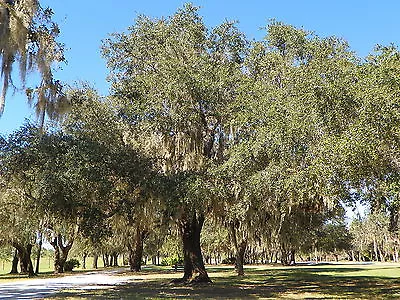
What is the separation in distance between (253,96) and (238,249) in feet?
40.4

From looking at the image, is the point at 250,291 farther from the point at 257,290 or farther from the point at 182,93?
the point at 182,93

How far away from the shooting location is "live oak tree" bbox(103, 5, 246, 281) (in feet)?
51.3

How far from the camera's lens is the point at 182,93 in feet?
51.2

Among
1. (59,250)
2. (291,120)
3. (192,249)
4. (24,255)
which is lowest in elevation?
(24,255)

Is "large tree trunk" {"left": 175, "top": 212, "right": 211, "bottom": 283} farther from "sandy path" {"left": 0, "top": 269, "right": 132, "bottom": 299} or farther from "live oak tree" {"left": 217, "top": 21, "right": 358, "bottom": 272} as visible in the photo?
"sandy path" {"left": 0, "top": 269, "right": 132, "bottom": 299}

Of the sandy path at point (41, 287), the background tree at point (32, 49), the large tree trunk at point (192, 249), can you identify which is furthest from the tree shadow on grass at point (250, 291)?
the background tree at point (32, 49)

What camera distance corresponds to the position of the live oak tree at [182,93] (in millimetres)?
15648

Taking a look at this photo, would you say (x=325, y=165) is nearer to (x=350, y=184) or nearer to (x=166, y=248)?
(x=350, y=184)

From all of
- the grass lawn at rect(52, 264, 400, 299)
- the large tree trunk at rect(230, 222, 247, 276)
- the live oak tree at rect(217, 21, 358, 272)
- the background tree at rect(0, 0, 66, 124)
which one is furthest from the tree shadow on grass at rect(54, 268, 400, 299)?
the background tree at rect(0, 0, 66, 124)

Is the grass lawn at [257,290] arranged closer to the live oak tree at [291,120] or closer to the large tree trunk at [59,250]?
the live oak tree at [291,120]

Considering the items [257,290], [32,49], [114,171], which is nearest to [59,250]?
[114,171]

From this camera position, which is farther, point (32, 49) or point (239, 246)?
point (239, 246)

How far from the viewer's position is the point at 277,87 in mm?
15352

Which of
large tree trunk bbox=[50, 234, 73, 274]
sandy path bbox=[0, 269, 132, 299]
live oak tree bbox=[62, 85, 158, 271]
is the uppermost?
live oak tree bbox=[62, 85, 158, 271]
